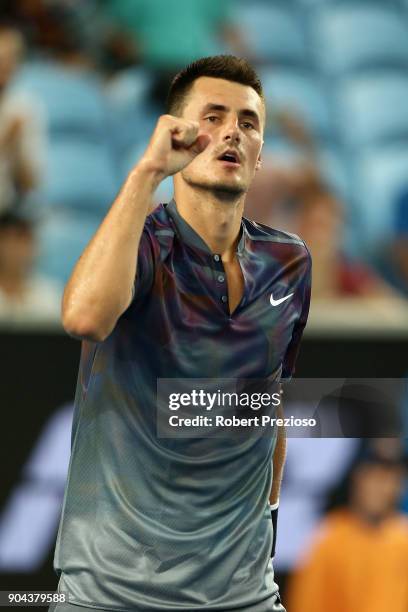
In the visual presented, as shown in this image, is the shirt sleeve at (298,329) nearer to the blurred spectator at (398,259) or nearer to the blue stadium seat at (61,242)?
the blue stadium seat at (61,242)

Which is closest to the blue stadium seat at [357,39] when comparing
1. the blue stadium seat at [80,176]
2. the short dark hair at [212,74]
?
the blue stadium seat at [80,176]

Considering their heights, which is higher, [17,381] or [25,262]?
[25,262]

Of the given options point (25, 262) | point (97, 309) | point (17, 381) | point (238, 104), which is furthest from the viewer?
point (25, 262)

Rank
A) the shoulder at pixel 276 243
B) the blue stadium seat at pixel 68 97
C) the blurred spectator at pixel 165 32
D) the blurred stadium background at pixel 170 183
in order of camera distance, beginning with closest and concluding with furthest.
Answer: the shoulder at pixel 276 243, the blurred stadium background at pixel 170 183, the blue stadium seat at pixel 68 97, the blurred spectator at pixel 165 32

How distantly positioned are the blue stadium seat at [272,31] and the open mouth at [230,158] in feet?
17.2

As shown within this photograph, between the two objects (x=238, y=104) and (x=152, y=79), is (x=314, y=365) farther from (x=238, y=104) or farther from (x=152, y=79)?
(x=152, y=79)

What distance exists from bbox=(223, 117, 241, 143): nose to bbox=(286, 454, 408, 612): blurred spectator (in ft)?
8.13

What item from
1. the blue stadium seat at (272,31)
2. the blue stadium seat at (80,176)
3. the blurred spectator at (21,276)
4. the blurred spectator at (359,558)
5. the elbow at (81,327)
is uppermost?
the blue stadium seat at (272,31)

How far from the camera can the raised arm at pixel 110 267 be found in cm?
204

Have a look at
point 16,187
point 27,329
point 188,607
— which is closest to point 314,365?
point 27,329

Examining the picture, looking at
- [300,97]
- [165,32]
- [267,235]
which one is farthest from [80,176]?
[267,235]

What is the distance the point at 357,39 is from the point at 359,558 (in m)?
4.61

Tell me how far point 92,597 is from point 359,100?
19.3 ft

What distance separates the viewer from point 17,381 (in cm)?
452
